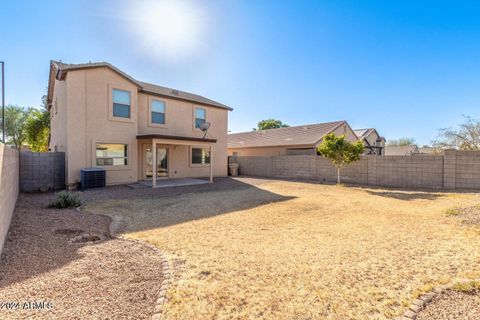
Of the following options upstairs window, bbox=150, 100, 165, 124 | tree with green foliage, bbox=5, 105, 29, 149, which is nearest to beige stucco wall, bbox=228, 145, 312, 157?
upstairs window, bbox=150, 100, 165, 124

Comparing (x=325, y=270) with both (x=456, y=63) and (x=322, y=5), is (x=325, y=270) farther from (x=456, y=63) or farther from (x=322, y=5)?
(x=456, y=63)

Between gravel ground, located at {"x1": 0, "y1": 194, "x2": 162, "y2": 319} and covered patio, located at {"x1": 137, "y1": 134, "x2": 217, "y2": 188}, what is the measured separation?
7910mm

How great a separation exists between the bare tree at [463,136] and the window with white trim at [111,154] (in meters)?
25.2

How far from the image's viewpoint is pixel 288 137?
25.4 meters

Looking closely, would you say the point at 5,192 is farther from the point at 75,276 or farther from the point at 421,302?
the point at 421,302

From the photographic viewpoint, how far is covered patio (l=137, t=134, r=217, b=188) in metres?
13.6

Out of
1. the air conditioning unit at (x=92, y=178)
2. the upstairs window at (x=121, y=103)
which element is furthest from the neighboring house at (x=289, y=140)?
the air conditioning unit at (x=92, y=178)

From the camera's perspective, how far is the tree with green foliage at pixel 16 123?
115 feet

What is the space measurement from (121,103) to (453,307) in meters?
14.4

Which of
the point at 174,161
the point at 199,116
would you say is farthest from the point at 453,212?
the point at 199,116

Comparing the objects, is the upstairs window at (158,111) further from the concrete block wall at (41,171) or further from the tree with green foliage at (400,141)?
the tree with green foliage at (400,141)

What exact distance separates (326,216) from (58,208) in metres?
8.50

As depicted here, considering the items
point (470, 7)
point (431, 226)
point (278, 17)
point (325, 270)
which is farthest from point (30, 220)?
point (470, 7)

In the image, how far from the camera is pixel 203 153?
17391 mm
